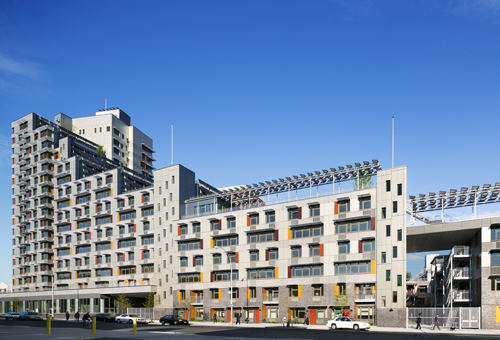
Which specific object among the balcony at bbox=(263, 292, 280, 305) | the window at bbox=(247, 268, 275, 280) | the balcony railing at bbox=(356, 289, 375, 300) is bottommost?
the balcony at bbox=(263, 292, 280, 305)

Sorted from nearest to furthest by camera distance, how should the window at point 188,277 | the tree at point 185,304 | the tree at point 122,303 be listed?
the tree at point 185,304 < the window at point 188,277 < the tree at point 122,303

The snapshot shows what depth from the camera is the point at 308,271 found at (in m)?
77.6

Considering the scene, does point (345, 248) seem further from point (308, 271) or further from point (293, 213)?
point (293, 213)

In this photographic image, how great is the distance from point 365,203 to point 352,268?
10.0m

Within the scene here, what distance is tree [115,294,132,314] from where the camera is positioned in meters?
95.4

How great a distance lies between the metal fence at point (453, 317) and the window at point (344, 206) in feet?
56.2

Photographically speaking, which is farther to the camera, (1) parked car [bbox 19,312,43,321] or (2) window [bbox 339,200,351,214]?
(1) parked car [bbox 19,312,43,321]

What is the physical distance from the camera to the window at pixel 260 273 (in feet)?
267

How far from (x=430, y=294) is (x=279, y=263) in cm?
4895

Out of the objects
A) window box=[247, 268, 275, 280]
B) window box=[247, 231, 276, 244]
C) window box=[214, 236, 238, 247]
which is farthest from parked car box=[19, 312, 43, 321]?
window box=[247, 231, 276, 244]

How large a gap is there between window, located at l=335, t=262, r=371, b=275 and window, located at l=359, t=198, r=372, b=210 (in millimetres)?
8359

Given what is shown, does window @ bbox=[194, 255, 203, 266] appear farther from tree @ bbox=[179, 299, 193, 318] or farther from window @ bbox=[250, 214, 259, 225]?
window @ bbox=[250, 214, 259, 225]

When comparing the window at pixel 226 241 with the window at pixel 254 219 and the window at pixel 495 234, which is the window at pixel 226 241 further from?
the window at pixel 495 234

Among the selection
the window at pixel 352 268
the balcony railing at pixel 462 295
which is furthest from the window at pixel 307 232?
the balcony railing at pixel 462 295
